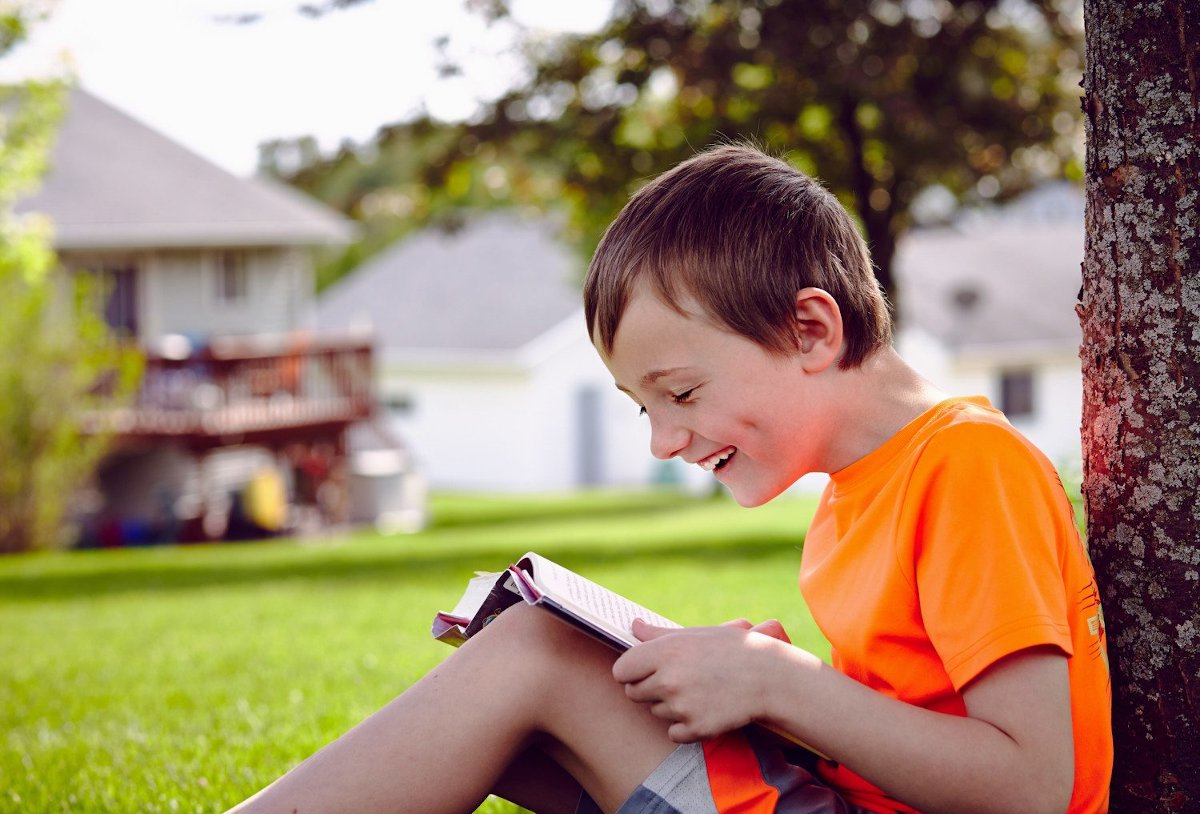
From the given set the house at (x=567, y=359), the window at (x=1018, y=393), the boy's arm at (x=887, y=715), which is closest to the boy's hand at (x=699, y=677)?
the boy's arm at (x=887, y=715)

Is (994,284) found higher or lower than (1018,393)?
higher

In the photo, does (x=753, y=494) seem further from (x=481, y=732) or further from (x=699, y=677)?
(x=481, y=732)

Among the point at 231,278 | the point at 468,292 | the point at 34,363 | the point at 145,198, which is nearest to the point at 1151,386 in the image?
the point at 34,363

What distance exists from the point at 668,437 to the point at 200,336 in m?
23.0

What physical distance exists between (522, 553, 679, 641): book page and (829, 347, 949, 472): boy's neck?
419mm

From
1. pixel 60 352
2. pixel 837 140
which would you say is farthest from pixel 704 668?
pixel 60 352

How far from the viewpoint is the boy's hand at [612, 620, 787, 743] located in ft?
5.88

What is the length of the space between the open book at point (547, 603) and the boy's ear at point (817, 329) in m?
0.49

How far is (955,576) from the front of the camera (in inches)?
67.9

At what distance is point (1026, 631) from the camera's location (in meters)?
1.67

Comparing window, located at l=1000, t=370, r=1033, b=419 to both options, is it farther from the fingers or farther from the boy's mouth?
the boy's mouth

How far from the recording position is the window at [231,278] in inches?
962

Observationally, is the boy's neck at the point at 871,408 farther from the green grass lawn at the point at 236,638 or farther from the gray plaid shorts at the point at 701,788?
the green grass lawn at the point at 236,638

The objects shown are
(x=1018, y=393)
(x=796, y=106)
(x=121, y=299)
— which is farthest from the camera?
(x=1018, y=393)
